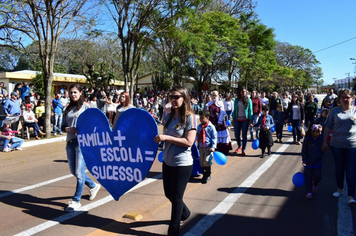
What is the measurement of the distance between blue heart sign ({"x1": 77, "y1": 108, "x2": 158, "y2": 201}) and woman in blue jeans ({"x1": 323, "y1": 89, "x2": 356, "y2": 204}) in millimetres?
3122

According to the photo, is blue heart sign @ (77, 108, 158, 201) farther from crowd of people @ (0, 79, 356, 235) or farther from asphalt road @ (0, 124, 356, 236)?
asphalt road @ (0, 124, 356, 236)

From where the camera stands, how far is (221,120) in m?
8.20

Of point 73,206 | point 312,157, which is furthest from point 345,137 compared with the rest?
point 73,206

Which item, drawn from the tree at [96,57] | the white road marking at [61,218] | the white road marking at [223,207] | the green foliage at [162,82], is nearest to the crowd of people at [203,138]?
the white road marking at [61,218]

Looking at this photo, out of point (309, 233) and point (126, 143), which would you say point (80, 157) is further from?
point (309, 233)

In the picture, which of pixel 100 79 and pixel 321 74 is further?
pixel 321 74

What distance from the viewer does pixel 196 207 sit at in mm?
4602

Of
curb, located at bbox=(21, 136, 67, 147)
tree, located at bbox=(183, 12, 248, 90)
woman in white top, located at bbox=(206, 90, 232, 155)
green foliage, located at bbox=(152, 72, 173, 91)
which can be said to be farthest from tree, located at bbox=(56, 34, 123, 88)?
woman in white top, located at bbox=(206, 90, 232, 155)

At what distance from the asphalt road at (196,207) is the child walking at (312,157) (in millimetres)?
290

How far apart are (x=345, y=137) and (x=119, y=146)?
3.50m

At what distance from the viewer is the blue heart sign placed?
11.7ft

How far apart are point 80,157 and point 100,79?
29.7 m

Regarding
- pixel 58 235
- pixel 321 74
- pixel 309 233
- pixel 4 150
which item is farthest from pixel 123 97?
pixel 321 74

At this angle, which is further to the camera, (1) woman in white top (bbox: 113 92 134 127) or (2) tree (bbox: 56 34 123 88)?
(2) tree (bbox: 56 34 123 88)
